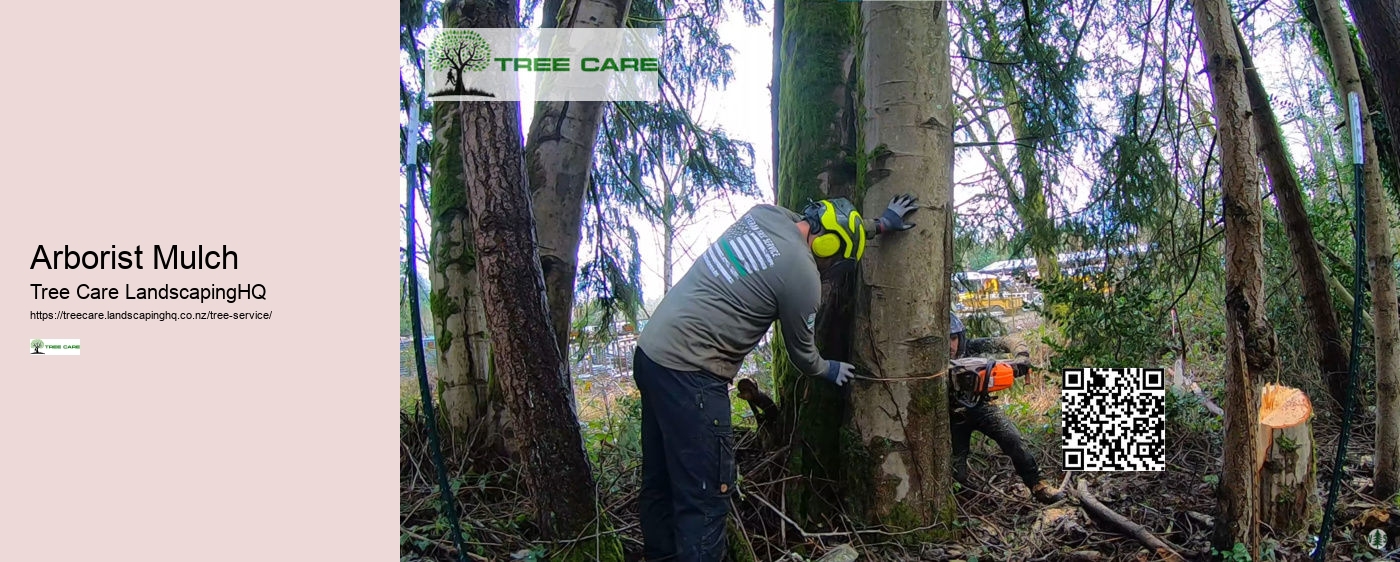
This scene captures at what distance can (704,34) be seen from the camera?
Answer: 22.1 ft

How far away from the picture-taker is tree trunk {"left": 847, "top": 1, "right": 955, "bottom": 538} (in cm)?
356

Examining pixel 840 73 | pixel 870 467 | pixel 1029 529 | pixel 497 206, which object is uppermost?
pixel 840 73

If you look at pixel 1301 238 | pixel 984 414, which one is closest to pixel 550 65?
pixel 984 414

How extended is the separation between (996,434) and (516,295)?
2.74 m

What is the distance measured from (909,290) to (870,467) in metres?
0.81

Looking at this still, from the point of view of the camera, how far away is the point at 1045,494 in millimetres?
4164

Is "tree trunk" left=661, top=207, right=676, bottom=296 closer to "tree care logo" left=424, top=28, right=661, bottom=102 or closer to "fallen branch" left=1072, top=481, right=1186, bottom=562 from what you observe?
"tree care logo" left=424, top=28, right=661, bottom=102

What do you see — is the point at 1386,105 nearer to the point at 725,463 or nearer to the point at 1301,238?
the point at 1301,238

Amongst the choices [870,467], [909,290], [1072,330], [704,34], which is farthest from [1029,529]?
[704,34]

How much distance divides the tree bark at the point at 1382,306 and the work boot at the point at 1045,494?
4.89ft

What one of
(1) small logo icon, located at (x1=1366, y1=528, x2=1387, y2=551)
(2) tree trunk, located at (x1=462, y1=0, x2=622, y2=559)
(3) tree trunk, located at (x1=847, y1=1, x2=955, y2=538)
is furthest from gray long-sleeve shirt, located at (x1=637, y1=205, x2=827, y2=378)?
(1) small logo icon, located at (x1=1366, y1=528, x2=1387, y2=551)

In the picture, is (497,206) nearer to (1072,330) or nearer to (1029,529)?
(1029,529)

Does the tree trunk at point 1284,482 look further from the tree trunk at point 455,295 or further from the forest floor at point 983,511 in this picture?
the tree trunk at point 455,295

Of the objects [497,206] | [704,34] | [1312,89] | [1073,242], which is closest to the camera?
[497,206]
